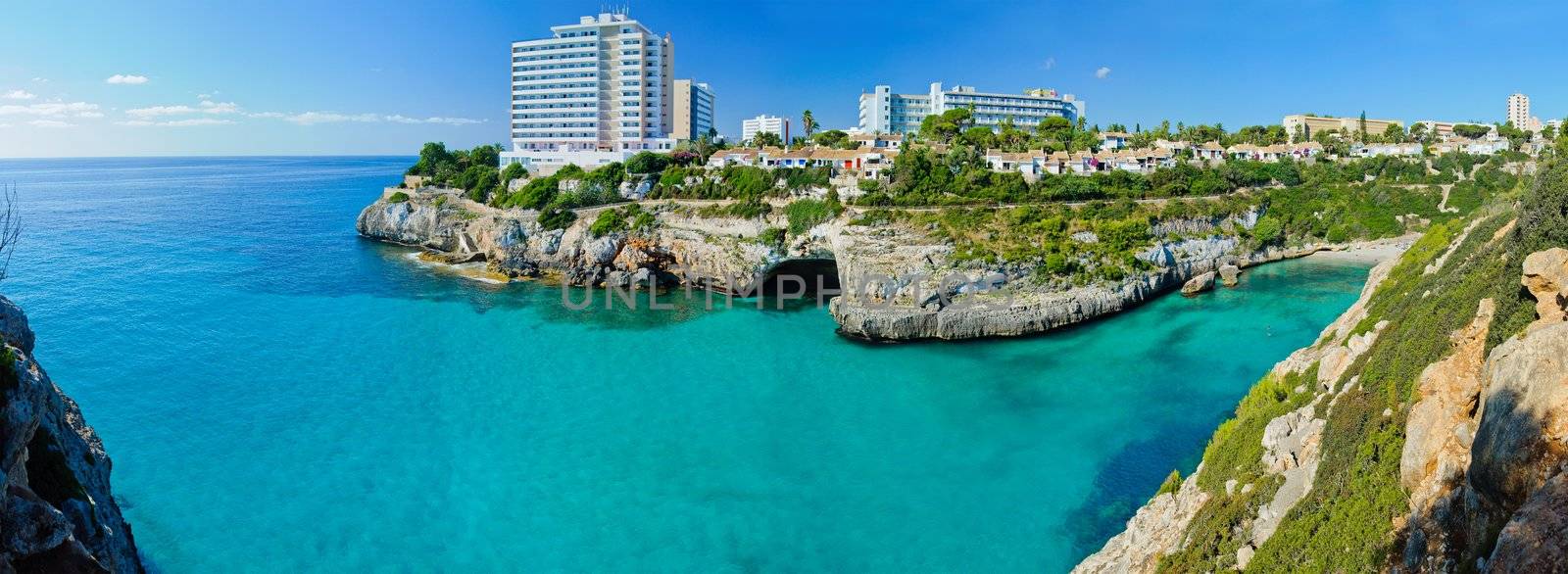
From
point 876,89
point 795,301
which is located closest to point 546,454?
point 795,301

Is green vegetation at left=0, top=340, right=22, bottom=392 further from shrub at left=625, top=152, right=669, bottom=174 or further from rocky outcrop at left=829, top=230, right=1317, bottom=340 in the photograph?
shrub at left=625, top=152, right=669, bottom=174

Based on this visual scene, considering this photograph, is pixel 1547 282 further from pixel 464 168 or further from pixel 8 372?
pixel 464 168

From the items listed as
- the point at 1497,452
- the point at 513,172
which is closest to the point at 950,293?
the point at 1497,452

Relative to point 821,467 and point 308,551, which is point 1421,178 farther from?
point 308,551

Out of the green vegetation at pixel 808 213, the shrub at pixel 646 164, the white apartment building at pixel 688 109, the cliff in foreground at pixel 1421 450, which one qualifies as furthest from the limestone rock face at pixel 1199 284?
the white apartment building at pixel 688 109

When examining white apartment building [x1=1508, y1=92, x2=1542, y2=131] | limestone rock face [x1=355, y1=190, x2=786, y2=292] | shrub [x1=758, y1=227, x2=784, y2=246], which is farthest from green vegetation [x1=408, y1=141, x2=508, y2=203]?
white apartment building [x1=1508, y1=92, x2=1542, y2=131]

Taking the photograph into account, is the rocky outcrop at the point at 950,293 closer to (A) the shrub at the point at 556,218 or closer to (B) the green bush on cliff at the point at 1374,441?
(B) the green bush on cliff at the point at 1374,441
